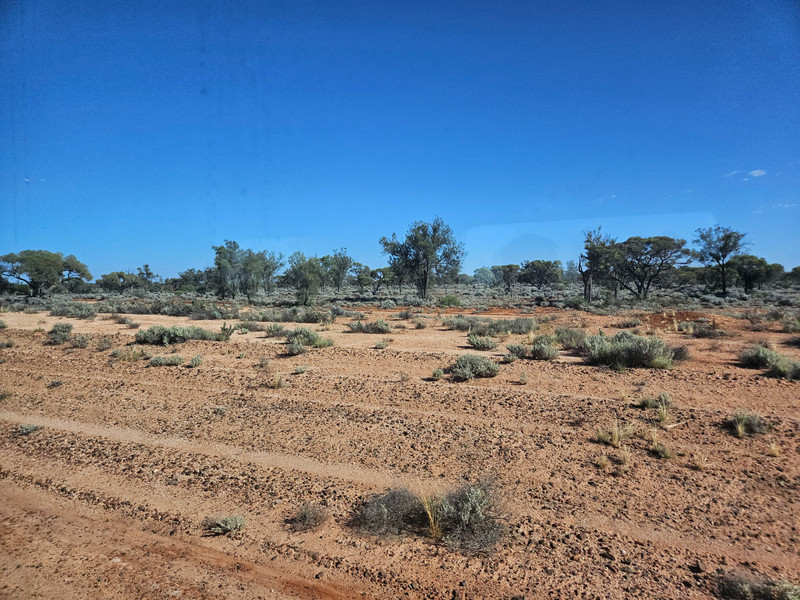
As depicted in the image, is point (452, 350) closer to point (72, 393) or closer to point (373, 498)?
point (373, 498)

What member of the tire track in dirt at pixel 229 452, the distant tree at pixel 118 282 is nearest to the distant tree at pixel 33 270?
the distant tree at pixel 118 282

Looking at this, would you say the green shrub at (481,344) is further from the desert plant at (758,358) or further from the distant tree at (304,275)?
the distant tree at (304,275)

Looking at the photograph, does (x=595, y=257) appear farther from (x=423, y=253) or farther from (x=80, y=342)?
(x=80, y=342)

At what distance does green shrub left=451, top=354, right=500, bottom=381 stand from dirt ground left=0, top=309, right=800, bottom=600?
1.81ft

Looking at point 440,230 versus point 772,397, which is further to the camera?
point 440,230

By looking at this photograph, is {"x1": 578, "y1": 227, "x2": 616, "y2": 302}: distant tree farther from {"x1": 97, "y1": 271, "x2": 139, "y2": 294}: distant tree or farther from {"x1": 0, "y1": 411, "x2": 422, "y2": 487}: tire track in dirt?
{"x1": 97, "y1": 271, "x2": 139, "y2": 294}: distant tree

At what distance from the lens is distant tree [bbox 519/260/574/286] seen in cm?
7150

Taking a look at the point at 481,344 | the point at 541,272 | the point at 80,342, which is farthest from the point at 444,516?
the point at 541,272

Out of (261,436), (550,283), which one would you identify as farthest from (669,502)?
(550,283)

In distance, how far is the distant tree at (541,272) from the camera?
71.5 meters

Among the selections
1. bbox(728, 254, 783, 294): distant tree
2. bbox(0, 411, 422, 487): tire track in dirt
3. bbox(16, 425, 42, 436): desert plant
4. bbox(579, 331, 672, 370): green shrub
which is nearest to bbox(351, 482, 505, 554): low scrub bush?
bbox(0, 411, 422, 487): tire track in dirt

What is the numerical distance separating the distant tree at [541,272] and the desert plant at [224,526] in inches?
2832

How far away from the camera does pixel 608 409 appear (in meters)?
7.18

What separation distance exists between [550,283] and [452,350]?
224 ft
